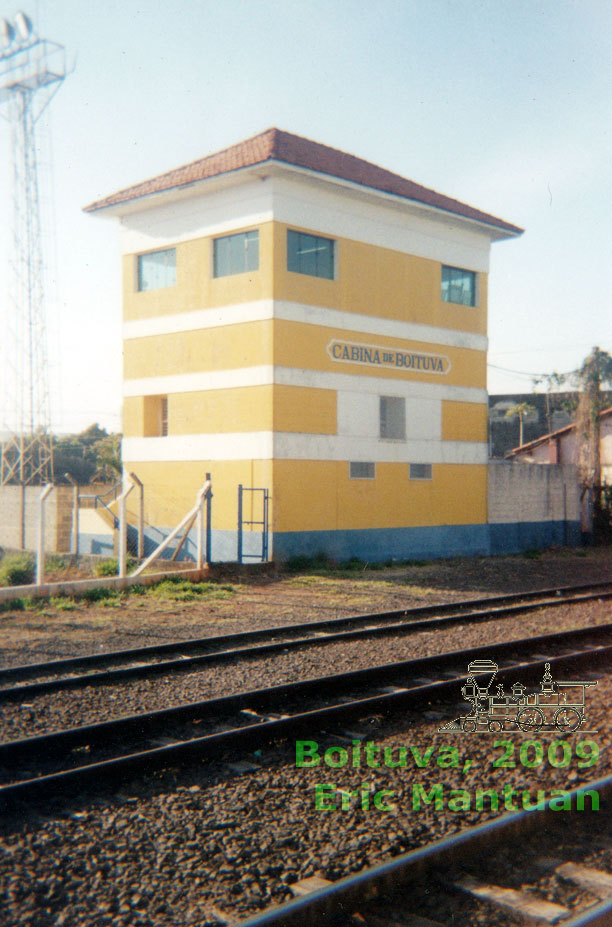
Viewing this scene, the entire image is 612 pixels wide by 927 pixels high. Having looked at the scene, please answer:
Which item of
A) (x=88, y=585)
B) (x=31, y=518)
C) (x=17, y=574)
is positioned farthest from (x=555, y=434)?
(x=88, y=585)

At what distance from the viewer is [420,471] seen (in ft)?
76.0

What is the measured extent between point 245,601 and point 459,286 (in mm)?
13627

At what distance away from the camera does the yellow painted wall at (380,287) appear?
2006 cm

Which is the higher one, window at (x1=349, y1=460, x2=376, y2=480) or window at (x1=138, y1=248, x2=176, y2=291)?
window at (x1=138, y1=248, x2=176, y2=291)

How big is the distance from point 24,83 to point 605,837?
37.5 metres

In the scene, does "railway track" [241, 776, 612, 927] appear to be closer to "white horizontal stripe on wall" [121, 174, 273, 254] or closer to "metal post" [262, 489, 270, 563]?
"metal post" [262, 489, 270, 563]

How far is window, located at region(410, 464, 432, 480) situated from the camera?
22.9 metres

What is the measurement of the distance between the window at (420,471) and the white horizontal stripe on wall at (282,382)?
1.94 meters

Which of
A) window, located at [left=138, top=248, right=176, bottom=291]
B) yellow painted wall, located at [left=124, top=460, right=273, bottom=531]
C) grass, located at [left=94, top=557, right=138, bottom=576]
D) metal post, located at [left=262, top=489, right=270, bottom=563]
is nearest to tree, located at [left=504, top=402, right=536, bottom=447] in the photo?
window, located at [left=138, top=248, right=176, bottom=291]

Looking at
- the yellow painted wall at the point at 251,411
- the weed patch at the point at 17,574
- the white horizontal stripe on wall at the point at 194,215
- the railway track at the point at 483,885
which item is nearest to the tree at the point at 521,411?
the yellow painted wall at the point at 251,411

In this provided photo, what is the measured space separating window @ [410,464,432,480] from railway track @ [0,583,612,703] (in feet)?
26.5

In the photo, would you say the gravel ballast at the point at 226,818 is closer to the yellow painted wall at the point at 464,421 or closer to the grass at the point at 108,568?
the grass at the point at 108,568

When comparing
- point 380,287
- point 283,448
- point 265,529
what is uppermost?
point 380,287

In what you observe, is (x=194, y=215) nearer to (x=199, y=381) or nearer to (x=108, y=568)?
(x=199, y=381)
